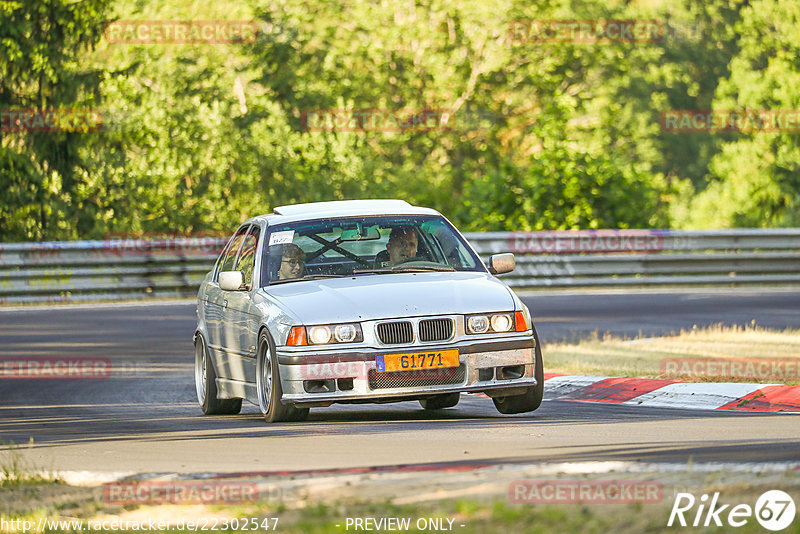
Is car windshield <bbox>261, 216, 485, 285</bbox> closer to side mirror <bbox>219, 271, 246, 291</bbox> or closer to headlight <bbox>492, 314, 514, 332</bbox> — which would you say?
side mirror <bbox>219, 271, 246, 291</bbox>

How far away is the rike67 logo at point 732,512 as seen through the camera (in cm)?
566

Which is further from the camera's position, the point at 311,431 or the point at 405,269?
the point at 405,269

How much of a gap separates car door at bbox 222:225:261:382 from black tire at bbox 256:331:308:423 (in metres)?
0.19

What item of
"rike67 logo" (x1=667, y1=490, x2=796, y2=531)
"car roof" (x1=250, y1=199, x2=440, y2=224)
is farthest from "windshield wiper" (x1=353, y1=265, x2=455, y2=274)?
"rike67 logo" (x1=667, y1=490, x2=796, y2=531)

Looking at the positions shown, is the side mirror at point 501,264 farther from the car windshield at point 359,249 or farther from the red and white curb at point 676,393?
the red and white curb at point 676,393

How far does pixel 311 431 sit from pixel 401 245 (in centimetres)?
208

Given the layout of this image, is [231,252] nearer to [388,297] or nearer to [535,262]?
[388,297]

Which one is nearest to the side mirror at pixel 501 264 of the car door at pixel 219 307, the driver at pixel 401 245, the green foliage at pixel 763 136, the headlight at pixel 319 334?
the driver at pixel 401 245

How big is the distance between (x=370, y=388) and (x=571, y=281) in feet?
54.2

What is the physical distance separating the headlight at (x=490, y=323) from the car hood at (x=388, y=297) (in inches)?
1.9

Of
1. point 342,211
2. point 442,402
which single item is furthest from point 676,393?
point 342,211

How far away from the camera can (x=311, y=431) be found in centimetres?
985

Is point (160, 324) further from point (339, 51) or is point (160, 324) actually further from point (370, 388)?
point (339, 51)

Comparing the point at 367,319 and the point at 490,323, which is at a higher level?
the point at 367,319
